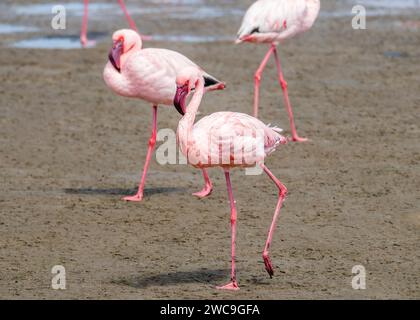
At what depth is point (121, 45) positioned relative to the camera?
9.04 m

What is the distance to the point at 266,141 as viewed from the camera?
699cm

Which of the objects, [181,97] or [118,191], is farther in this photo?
[118,191]

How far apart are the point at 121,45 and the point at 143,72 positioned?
0.39 m

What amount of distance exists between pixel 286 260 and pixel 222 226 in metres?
0.95

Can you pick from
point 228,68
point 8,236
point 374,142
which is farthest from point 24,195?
point 228,68

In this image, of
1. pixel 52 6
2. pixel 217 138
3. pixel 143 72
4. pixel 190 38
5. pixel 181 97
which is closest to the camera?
pixel 217 138

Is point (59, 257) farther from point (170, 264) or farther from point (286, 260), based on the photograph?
point (286, 260)

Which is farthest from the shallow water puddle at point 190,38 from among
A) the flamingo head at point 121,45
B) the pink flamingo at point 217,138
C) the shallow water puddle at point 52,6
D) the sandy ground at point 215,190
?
the pink flamingo at point 217,138

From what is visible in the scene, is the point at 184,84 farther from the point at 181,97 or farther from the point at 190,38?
the point at 190,38

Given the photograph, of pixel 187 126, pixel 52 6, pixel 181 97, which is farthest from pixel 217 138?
pixel 52 6

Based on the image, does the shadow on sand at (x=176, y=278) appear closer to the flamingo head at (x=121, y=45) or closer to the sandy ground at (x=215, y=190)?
the sandy ground at (x=215, y=190)

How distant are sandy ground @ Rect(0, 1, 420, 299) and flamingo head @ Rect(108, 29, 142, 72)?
111cm

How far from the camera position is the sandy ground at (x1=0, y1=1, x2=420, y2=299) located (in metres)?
7.02

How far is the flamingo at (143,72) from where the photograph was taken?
8789 mm
